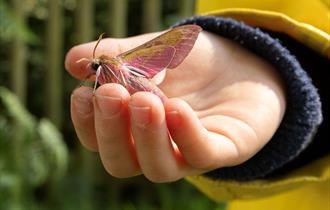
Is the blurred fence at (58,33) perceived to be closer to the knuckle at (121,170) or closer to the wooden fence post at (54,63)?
the wooden fence post at (54,63)

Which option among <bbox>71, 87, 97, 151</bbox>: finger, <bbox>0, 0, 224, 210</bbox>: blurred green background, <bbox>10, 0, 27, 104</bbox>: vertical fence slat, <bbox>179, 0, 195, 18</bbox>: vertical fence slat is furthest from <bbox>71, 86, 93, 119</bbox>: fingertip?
<bbox>179, 0, 195, 18</bbox>: vertical fence slat

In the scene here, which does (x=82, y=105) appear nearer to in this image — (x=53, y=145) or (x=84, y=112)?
(x=84, y=112)

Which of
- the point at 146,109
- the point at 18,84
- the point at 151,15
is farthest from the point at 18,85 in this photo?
the point at 146,109

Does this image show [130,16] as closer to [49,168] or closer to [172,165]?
[49,168]

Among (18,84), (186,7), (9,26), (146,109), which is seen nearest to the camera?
(146,109)

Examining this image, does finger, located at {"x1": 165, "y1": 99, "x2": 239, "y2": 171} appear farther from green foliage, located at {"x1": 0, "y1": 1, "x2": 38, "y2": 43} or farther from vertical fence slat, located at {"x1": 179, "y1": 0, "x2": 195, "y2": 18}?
vertical fence slat, located at {"x1": 179, "y1": 0, "x2": 195, "y2": 18}

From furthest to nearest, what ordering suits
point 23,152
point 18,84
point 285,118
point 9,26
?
point 18,84, point 23,152, point 9,26, point 285,118

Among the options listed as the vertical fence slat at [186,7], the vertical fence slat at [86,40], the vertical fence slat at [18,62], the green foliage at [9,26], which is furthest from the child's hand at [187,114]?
the vertical fence slat at [186,7]

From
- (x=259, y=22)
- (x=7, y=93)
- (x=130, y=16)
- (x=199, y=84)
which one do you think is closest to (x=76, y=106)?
(x=199, y=84)
